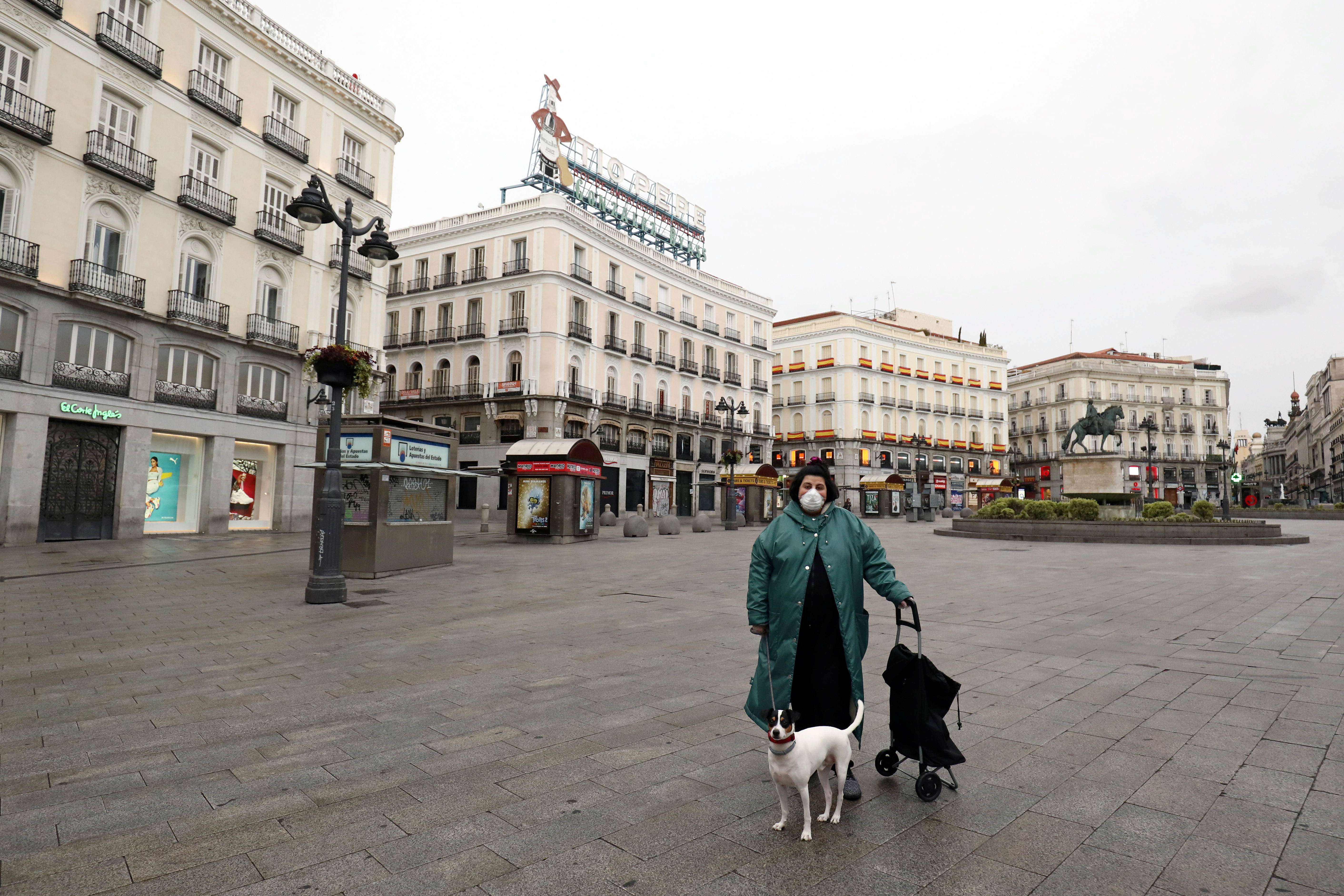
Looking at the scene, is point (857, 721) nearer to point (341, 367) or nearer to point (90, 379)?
point (341, 367)

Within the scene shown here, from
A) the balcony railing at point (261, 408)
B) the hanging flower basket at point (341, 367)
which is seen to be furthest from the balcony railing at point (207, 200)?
the hanging flower basket at point (341, 367)

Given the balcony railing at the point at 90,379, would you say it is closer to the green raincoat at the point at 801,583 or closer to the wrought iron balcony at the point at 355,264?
the wrought iron balcony at the point at 355,264

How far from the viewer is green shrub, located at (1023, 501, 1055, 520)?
2386cm

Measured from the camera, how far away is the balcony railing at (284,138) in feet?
80.8

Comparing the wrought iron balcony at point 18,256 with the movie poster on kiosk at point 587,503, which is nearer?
the wrought iron balcony at point 18,256

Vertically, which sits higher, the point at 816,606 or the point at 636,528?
the point at 816,606

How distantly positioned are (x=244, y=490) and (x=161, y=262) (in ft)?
25.1

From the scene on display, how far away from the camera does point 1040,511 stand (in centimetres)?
2409

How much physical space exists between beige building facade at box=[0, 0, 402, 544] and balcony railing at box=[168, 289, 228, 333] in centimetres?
7

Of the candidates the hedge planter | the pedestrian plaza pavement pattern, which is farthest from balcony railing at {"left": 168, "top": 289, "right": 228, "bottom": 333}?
the hedge planter

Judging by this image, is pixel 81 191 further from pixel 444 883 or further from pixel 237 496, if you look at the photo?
pixel 444 883

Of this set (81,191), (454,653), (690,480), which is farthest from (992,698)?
(690,480)

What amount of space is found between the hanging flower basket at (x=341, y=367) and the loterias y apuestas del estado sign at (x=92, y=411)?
42.6ft

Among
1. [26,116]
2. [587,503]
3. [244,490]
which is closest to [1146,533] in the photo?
[587,503]
